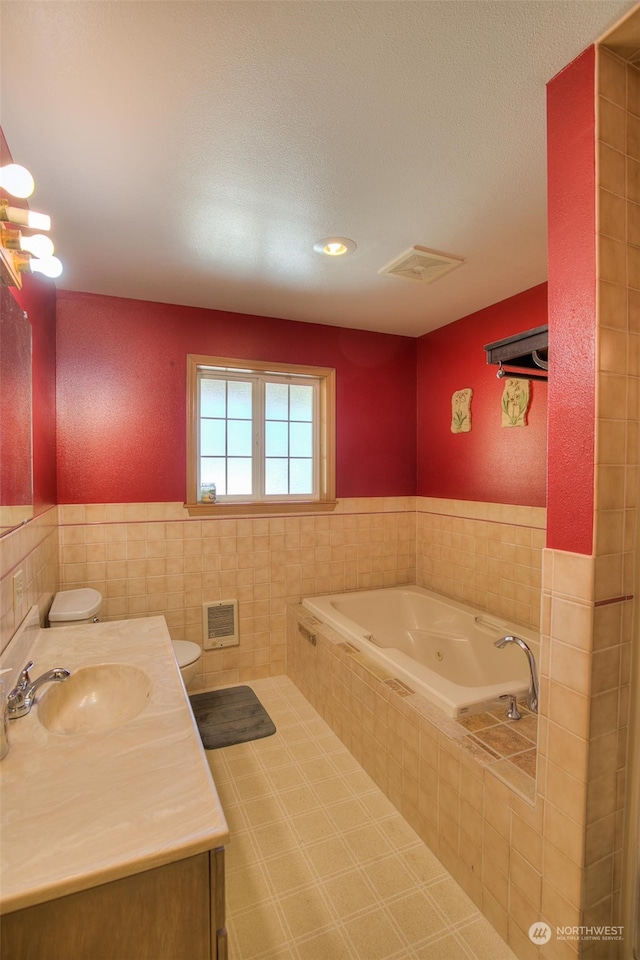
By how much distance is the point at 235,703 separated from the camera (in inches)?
114

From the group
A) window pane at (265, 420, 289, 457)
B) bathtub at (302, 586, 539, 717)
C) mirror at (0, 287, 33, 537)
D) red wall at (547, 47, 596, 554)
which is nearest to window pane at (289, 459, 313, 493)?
window pane at (265, 420, 289, 457)

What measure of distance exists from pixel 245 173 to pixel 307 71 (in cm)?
49

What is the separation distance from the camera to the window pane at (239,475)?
3.26 m

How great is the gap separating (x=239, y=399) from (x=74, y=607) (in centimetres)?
170

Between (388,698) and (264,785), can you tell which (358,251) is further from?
(264,785)

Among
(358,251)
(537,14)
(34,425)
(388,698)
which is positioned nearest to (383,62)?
(537,14)

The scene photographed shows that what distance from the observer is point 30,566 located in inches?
69.0

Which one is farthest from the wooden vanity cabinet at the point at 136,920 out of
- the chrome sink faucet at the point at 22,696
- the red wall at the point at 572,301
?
the red wall at the point at 572,301

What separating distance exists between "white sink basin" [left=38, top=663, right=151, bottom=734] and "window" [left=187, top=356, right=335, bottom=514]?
1576mm

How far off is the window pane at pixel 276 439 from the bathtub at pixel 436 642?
1.07 meters

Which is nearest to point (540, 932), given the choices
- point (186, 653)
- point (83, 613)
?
point (186, 653)

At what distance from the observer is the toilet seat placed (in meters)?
2.56

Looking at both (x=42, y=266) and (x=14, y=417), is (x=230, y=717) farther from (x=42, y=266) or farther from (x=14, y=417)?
(x=42, y=266)

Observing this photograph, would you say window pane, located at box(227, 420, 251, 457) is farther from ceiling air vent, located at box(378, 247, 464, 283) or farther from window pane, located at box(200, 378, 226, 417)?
ceiling air vent, located at box(378, 247, 464, 283)
